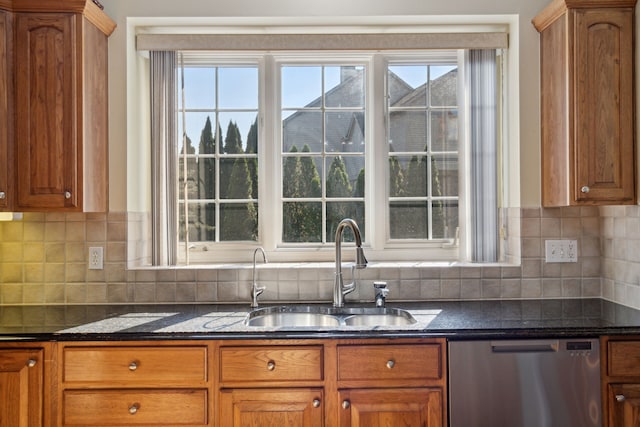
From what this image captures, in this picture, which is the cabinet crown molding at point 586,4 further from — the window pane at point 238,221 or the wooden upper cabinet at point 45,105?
the wooden upper cabinet at point 45,105

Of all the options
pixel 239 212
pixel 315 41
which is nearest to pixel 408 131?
pixel 315 41

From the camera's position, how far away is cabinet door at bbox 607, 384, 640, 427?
1.85 m

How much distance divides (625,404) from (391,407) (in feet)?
3.03

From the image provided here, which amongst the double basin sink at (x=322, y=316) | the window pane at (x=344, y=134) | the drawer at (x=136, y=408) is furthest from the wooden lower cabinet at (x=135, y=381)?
the window pane at (x=344, y=134)

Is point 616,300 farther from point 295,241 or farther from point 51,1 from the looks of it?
point 51,1

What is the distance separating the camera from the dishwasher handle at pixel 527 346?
183 centimetres

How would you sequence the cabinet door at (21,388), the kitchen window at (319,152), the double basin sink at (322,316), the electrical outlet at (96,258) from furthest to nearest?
1. the kitchen window at (319,152)
2. the electrical outlet at (96,258)
3. the double basin sink at (322,316)
4. the cabinet door at (21,388)

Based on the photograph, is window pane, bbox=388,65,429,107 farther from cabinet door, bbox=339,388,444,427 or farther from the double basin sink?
cabinet door, bbox=339,388,444,427

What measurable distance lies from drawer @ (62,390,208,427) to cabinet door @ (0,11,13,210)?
93 centimetres

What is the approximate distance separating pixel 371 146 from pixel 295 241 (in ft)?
2.27

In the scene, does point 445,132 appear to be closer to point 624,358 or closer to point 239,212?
point 239,212

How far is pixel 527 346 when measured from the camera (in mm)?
1836

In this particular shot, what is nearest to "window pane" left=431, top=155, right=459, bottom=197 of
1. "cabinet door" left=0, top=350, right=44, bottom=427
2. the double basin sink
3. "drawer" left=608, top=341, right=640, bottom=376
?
the double basin sink

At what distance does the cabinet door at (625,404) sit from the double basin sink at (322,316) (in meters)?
0.88
